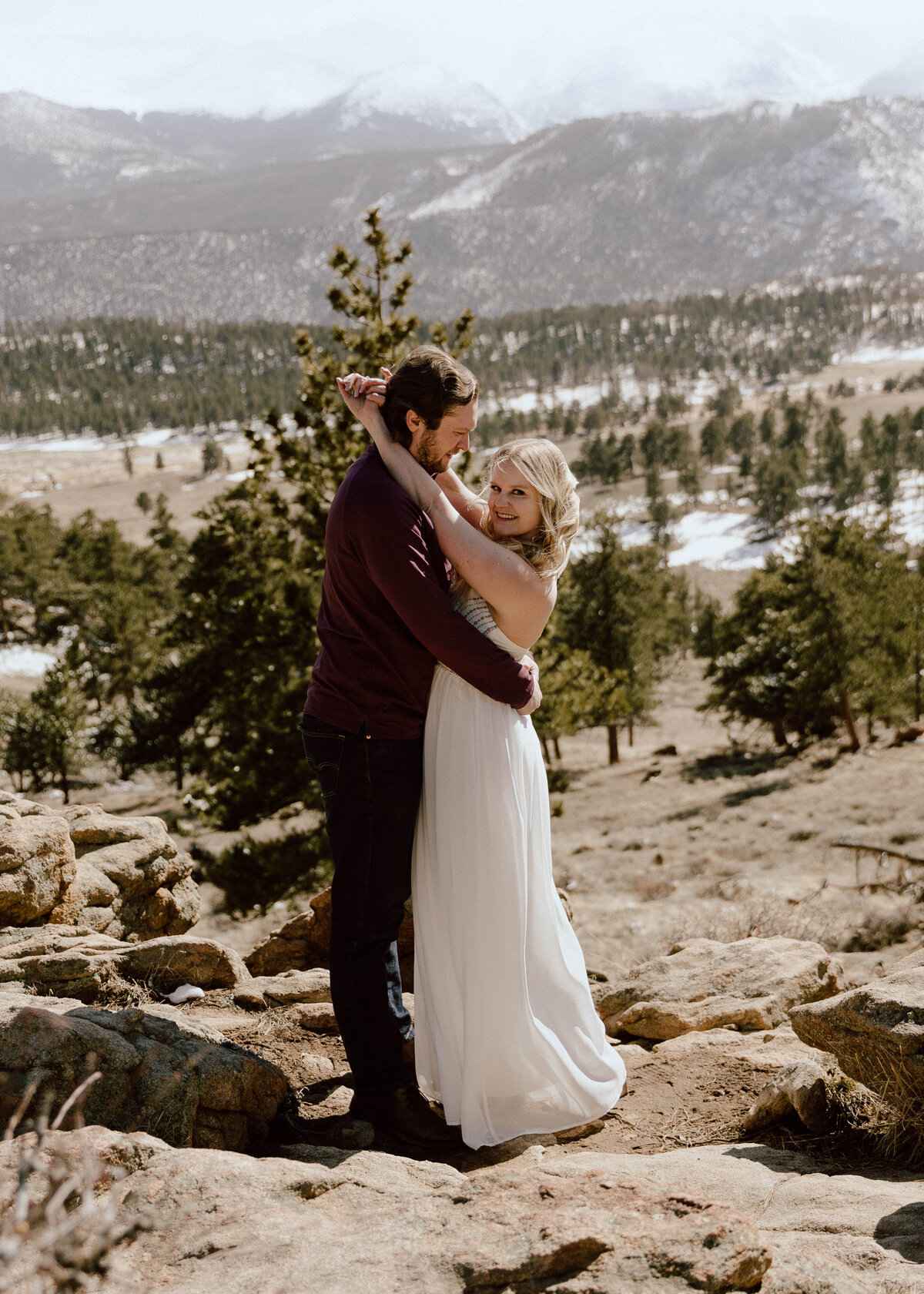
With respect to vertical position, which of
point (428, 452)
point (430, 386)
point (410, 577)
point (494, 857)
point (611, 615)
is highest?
point (430, 386)

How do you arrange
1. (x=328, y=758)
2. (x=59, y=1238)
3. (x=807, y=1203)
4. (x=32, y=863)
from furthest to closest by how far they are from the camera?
(x=32, y=863)
(x=328, y=758)
(x=807, y=1203)
(x=59, y=1238)

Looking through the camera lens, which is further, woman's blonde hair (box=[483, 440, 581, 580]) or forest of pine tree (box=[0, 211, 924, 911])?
forest of pine tree (box=[0, 211, 924, 911])

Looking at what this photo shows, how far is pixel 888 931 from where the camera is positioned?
40.0 ft

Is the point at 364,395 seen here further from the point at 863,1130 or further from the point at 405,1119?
the point at 863,1130

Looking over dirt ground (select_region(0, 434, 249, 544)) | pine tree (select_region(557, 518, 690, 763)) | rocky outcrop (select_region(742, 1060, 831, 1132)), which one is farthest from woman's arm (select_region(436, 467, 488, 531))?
dirt ground (select_region(0, 434, 249, 544))

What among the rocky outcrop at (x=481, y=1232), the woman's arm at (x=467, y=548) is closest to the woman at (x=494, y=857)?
the woman's arm at (x=467, y=548)

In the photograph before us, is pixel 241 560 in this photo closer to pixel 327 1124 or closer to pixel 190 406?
pixel 327 1124

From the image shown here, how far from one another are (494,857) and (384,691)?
2.79 ft

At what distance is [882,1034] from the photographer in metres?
Result: 3.92

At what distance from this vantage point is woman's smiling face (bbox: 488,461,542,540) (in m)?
3.99

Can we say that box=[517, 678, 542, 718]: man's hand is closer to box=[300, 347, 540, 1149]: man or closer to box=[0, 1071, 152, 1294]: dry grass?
box=[300, 347, 540, 1149]: man

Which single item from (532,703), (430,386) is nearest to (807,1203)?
(532,703)

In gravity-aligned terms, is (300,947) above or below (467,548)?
below

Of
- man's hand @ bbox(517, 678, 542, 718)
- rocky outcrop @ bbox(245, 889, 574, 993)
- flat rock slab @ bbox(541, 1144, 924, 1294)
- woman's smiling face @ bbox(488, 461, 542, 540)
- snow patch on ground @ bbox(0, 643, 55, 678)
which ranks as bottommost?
snow patch on ground @ bbox(0, 643, 55, 678)
